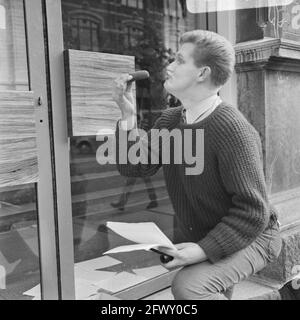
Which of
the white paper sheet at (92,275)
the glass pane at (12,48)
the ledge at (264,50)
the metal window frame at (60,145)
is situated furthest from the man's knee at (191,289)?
the ledge at (264,50)

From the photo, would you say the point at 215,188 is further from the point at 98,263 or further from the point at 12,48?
the point at 98,263

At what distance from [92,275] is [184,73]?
6.07 ft

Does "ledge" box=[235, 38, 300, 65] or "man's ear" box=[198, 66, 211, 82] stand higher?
"ledge" box=[235, 38, 300, 65]

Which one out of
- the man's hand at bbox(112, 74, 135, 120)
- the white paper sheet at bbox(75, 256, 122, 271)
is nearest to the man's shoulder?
the man's hand at bbox(112, 74, 135, 120)

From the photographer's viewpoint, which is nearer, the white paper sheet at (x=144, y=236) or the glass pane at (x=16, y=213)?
the white paper sheet at (x=144, y=236)

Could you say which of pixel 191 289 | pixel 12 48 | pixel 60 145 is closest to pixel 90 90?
pixel 60 145

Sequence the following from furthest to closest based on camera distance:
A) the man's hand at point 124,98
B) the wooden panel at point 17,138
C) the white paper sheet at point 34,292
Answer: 1. the white paper sheet at point 34,292
2. the wooden panel at point 17,138
3. the man's hand at point 124,98

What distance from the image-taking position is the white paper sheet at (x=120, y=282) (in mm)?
2889

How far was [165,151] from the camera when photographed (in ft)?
6.20

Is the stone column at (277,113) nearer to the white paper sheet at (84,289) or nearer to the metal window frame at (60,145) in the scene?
the white paper sheet at (84,289)

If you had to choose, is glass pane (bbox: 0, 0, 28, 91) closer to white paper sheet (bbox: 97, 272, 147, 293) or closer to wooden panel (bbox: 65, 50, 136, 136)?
wooden panel (bbox: 65, 50, 136, 136)

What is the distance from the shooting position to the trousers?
162 centimetres

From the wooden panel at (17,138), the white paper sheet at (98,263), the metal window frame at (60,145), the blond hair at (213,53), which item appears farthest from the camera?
the white paper sheet at (98,263)

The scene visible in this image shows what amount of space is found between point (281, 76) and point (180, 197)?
1.83 meters
